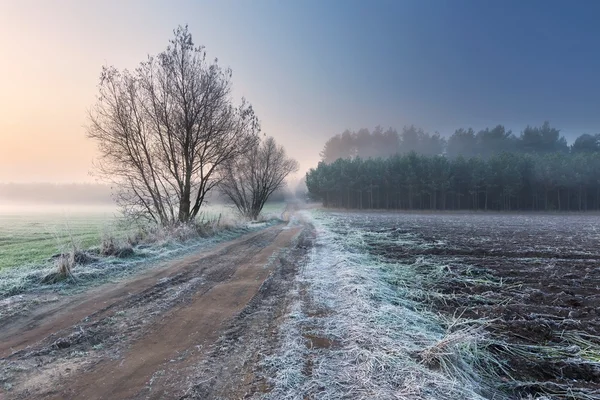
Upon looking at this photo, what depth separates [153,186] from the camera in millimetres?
17297

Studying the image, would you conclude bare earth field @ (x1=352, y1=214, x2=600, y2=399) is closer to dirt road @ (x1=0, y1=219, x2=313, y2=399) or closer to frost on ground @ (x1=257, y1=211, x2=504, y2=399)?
frost on ground @ (x1=257, y1=211, x2=504, y2=399)

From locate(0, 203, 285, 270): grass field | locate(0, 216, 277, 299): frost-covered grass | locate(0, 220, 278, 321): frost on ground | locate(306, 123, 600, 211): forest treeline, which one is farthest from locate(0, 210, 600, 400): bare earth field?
locate(306, 123, 600, 211): forest treeline

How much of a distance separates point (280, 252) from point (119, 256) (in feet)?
16.6

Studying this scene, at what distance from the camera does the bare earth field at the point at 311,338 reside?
3014 mm

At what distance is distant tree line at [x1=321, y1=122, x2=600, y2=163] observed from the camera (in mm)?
85062

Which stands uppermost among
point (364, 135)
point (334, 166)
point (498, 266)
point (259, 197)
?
point (364, 135)

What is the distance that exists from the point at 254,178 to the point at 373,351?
32.2 m

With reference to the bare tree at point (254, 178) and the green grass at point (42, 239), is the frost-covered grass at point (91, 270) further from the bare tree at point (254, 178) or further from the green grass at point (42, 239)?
the bare tree at point (254, 178)

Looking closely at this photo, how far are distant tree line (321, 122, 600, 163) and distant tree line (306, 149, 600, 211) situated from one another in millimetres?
12214

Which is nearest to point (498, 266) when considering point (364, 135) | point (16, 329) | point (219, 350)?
point (219, 350)

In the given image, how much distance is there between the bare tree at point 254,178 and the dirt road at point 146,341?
24.3 meters

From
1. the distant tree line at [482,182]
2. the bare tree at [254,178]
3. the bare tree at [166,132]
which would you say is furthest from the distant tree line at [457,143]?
the bare tree at [166,132]

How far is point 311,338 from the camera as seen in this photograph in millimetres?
4059

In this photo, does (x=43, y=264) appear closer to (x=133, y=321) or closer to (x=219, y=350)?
(x=133, y=321)
